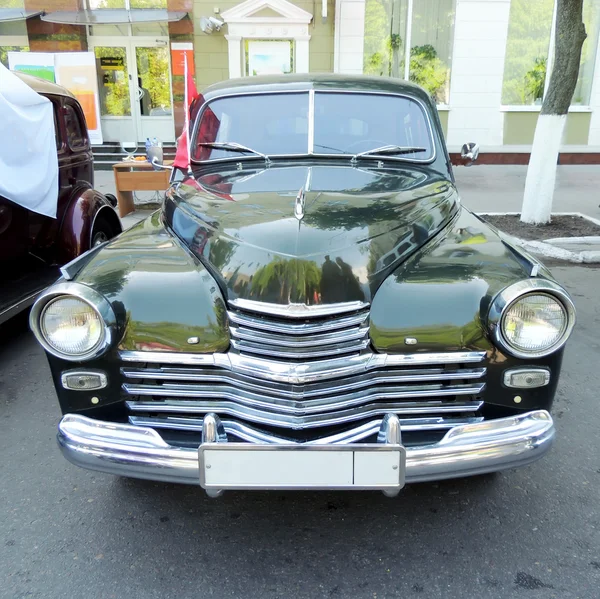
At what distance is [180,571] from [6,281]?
121 inches

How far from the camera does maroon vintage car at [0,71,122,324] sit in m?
4.41

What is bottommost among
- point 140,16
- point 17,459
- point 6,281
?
point 17,459

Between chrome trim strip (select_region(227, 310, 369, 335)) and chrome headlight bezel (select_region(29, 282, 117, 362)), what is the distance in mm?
440

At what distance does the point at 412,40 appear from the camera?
13445 mm

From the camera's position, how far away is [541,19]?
44.1ft

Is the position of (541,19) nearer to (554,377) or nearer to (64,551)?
(554,377)

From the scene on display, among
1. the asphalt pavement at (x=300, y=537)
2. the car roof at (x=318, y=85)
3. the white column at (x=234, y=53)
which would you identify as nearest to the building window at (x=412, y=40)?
the white column at (x=234, y=53)

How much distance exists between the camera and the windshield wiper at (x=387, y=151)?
3363mm

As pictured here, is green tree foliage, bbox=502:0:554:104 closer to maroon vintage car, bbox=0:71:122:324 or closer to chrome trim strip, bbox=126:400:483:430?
maroon vintage car, bbox=0:71:122:324

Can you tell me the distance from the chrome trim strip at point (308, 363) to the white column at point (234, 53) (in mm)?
11858

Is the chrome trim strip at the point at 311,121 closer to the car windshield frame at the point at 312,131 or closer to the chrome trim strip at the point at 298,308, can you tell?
the car windshield frame at the point at 312,131

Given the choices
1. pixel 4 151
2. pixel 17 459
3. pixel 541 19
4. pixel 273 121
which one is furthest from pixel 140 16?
pixel 17 459

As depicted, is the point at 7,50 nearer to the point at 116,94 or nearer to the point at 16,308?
the point at 116,94

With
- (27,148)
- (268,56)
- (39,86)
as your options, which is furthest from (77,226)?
(268,56)
